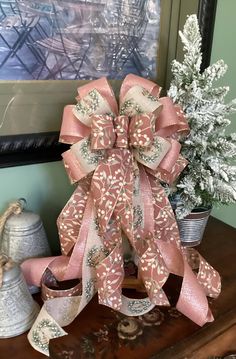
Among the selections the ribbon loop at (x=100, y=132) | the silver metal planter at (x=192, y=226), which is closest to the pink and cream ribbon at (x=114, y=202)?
the ribbon loop at (x=100, y=132)

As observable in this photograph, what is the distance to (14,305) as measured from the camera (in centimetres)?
48

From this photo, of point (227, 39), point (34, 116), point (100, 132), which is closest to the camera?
point (100, 132)

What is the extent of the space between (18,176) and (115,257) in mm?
237

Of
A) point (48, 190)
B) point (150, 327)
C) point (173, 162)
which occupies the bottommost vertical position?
point (150, 327)

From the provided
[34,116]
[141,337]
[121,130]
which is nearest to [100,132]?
[121,130]

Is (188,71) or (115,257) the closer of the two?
(115,257)

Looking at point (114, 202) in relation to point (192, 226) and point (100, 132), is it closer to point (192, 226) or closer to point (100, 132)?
point (100, 132)

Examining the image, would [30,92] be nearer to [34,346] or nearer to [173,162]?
[173,162]

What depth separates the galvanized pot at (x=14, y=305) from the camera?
47 cm

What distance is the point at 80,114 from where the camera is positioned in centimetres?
51

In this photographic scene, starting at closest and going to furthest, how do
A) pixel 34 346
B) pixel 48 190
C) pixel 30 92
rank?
1. pixel 34 346
2. pixel 30 92
3. pixel 48 190

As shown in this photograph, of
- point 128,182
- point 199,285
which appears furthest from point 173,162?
point 199,285

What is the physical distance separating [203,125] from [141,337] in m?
0.34

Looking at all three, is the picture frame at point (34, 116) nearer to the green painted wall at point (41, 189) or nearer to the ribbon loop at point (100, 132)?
the green painted wall at point (41, 189)
